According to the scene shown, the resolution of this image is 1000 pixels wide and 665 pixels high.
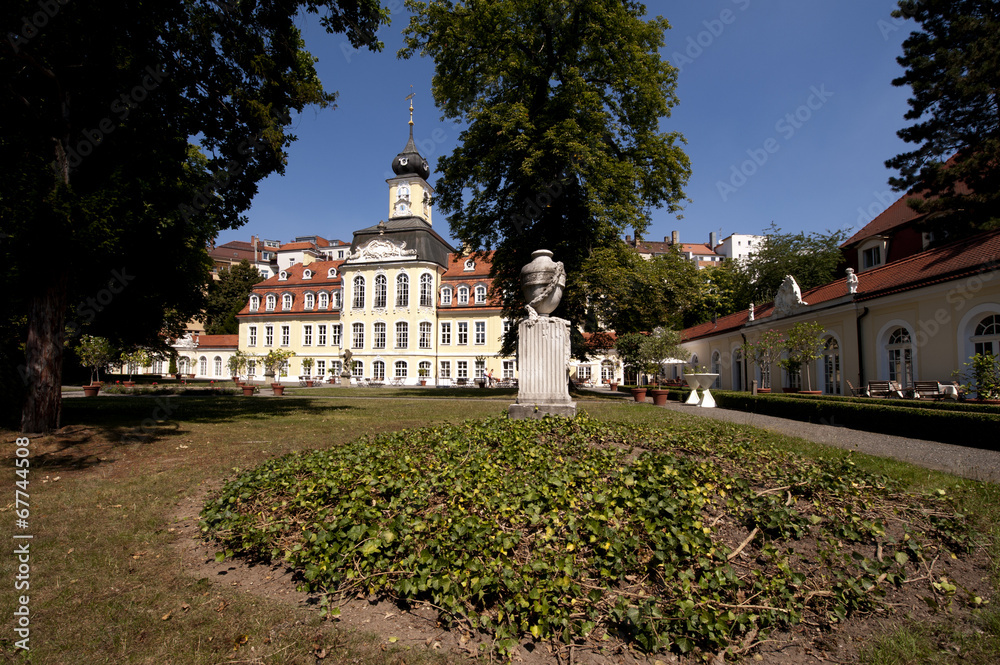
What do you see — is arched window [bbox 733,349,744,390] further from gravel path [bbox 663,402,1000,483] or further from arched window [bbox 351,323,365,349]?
arched window [bbox 351,323,365,349]

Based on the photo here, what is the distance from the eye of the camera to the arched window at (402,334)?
42716 millimetres

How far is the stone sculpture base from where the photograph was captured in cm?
917

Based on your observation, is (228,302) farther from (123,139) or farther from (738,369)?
(738,369)

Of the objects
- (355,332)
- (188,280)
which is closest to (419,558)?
(188,280)

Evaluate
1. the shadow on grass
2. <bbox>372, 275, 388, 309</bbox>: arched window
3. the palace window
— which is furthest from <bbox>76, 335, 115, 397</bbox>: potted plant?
the palace window

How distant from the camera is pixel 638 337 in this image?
27188 millimetres

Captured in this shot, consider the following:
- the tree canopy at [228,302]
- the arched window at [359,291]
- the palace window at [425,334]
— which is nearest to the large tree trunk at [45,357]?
the palace window at [425,334]

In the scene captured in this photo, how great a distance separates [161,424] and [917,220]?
2962cm

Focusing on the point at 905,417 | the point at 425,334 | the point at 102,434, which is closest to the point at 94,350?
the point at 425,334

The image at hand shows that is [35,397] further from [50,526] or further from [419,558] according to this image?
[419,558]

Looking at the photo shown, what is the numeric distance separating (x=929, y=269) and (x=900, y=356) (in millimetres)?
2895

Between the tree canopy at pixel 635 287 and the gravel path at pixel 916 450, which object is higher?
the tree canopy at pixel 635 287

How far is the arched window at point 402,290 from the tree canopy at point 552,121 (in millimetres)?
23289

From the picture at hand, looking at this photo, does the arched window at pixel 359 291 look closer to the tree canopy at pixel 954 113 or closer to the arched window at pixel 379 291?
the arched window at pixel 379 291
